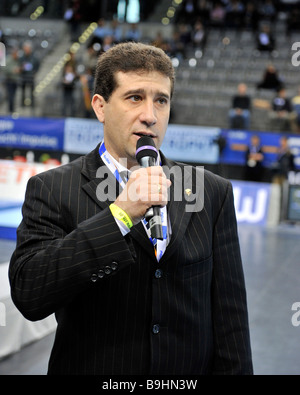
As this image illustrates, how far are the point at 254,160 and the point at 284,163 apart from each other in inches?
31.7

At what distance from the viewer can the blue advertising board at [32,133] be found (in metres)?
16.1

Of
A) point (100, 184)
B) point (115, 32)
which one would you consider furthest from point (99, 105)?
point (115, 32)

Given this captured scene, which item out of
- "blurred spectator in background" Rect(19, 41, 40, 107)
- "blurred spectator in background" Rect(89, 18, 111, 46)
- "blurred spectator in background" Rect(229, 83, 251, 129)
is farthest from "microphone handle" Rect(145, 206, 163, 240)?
"blurred spectator in background" Rect(89, 18, 111, 46)

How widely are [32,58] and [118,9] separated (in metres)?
5.53

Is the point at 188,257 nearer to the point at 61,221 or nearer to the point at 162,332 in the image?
the point at 162,332

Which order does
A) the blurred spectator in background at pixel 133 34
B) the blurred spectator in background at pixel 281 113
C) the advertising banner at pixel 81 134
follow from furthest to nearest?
the blurred spectator in background at pixel 133 34 → the advertising banner at pixel 81 134 → the blurred spectator in background at pixel 281 113

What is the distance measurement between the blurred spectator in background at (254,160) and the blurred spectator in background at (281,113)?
80 centimetres

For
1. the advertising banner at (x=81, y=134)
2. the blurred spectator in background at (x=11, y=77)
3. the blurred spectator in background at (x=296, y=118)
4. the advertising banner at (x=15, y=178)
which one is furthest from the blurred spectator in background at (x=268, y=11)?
the advertising banner at (x=15, y=178)

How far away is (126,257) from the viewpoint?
1703 millimetres

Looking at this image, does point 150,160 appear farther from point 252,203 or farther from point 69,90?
point 69,90

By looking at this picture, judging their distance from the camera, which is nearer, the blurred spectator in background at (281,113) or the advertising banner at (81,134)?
the blurred spectator in background at (281,113)

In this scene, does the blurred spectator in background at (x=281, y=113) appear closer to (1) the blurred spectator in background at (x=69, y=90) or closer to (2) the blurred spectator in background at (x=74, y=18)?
(1) the blurred spectator in background at (x=69, y=90)

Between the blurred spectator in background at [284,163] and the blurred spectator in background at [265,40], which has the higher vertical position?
the blurred spectator in background at [265,40]

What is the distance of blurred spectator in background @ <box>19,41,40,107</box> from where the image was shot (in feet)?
54.7
